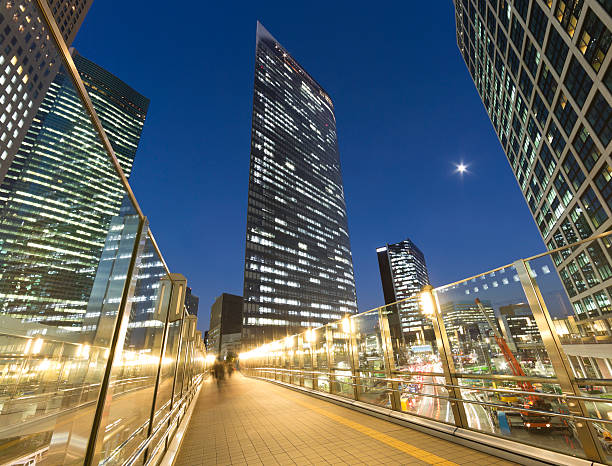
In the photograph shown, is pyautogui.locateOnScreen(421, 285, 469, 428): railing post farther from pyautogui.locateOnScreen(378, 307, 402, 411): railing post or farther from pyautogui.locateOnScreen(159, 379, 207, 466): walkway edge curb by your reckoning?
pyautogui.locateOnScreen(159, 379, 207, 466): walkway edge curb

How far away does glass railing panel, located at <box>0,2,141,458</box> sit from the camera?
37.4 inches

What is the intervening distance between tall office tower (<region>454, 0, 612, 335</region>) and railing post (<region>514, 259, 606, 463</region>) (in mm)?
16199

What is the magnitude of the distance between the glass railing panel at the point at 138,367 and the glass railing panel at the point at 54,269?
44 centimetres

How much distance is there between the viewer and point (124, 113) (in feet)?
338

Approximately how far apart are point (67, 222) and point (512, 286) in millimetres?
5347

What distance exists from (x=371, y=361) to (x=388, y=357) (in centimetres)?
70

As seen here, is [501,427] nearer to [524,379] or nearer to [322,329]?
[524,379]

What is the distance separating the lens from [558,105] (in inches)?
1120

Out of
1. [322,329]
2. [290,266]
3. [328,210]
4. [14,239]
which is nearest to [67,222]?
[14,239]

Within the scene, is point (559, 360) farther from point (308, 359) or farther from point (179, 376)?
point (308, 359)

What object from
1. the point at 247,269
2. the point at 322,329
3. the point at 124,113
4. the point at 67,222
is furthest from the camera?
the point at 124,113

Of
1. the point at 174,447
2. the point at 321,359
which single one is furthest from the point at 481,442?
the point at 321,359

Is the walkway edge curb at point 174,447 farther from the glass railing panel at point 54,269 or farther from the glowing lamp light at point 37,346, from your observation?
the glowing lamp light at point 37,346

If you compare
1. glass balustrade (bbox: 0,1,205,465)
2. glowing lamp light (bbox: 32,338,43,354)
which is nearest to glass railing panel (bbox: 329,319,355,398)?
glass balustrade (bbox: 0,1,205,465)
